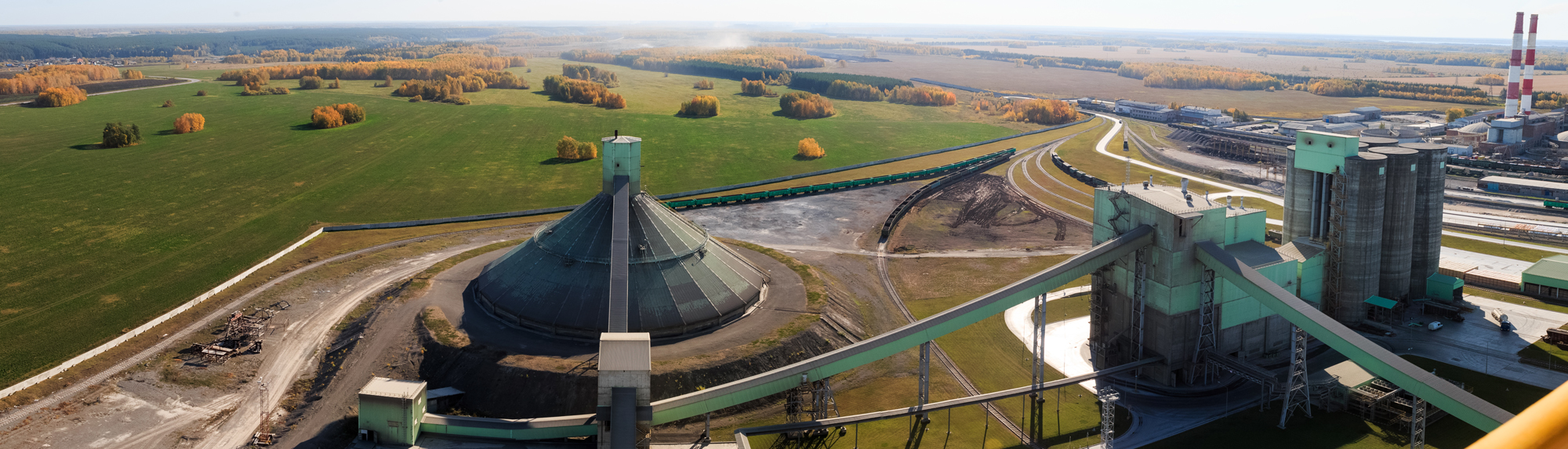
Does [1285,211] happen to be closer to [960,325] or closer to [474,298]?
[960,325]

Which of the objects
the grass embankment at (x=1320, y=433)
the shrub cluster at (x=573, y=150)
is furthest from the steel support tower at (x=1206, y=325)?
the shrub cluster at (x=573, y=150)

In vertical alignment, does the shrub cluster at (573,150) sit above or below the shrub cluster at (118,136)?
below

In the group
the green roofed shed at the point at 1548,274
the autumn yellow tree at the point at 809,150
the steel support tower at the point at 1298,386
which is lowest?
the steel support tower at the point at 1298,386

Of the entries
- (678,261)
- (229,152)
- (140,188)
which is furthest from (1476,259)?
(229,152)

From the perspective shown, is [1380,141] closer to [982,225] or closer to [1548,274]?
[1548,274]

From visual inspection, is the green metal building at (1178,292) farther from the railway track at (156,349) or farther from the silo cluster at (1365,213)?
the railway track at (156,349)

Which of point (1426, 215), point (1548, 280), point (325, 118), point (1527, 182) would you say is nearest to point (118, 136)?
point (325, 118)
